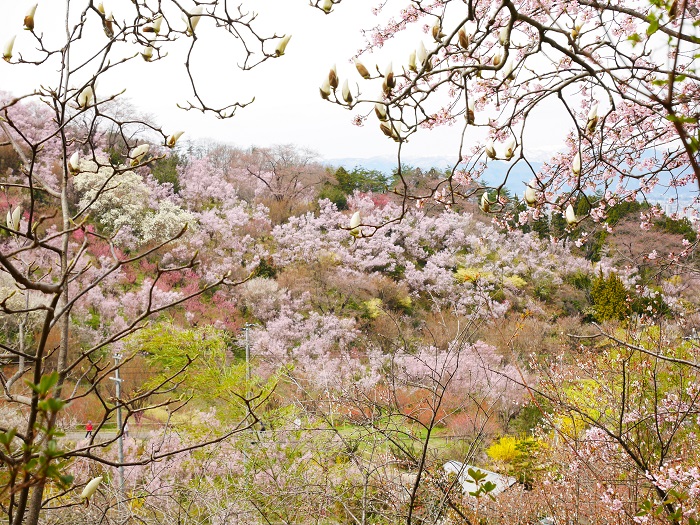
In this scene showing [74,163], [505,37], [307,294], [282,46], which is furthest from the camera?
[307,294]

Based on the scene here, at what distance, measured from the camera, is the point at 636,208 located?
1420 centimetres

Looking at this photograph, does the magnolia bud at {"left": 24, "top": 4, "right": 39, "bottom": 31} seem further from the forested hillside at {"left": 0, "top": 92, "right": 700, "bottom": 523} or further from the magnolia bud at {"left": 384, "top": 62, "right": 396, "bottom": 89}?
the forested hillside at {"left": 0, "top": 92, "right": 700, "bottom": 523}

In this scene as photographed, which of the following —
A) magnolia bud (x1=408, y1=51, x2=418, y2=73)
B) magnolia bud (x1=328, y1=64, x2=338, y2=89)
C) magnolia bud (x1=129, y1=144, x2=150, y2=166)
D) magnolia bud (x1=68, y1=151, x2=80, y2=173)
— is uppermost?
magnolia bud (x1=408, y1=51, x2=418, y2=73)

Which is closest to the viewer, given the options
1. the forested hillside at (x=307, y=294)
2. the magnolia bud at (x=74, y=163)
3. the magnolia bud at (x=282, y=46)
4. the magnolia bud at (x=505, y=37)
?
the magnolia bud at (x=74, y=163)

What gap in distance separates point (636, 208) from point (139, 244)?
1346 cm

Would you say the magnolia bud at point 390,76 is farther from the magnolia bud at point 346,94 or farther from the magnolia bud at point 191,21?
the magnolia bud at point 191,21

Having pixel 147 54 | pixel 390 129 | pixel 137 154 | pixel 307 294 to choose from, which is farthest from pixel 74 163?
pixel 307 294

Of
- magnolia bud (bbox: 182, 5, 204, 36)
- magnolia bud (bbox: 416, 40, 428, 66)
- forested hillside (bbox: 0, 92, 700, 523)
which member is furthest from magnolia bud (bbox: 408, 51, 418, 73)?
forested hillside (bbox: 0, 92, 700, 523)

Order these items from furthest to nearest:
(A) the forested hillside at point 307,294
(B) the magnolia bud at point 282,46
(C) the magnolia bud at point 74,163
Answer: (A) the forested hillside at point 307,294, (B) the magnolia bud at point 282,46, (C) the magnolia bud at point 74,163

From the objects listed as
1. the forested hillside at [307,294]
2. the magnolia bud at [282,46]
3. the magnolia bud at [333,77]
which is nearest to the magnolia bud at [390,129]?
the magnolia bud at [333,77]

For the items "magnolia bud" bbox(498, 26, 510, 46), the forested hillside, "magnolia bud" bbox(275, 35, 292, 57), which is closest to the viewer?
"magnolia bud" bbox(498, 26, 510, 46)

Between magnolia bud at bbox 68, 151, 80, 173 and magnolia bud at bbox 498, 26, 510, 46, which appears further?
magnolia bud at bbox 498, 26, 510, 46

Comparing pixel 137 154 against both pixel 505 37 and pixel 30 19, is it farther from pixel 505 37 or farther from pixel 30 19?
pixel 505 37

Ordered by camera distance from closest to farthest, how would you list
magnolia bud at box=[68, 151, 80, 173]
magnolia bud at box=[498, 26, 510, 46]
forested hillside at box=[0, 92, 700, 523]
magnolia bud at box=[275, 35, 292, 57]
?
1. magnolia bud at box=[68, 151, 80, 173]
2. magnolia bud at box=[498, 26, 510, 46]
3. magnolia bud at box=[275, 35, 292, 57]
4. forested hillside at box=[0, 92, 700, 523]
